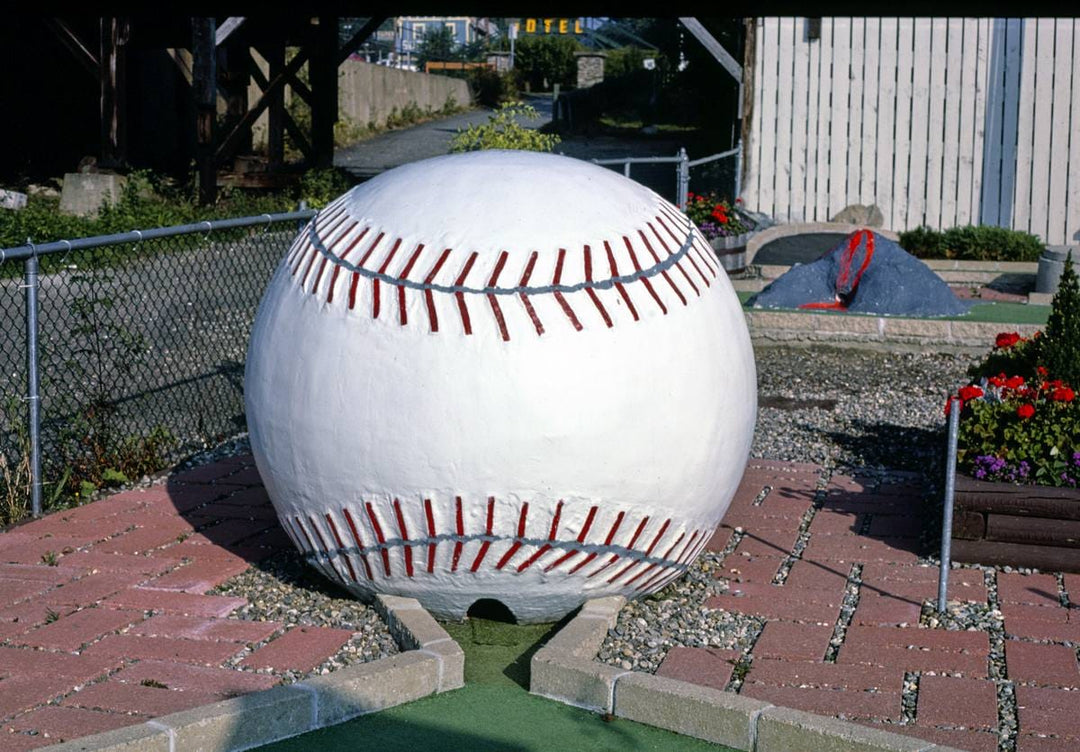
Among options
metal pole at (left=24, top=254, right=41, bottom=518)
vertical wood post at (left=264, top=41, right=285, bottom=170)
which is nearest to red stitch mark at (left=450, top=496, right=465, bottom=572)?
metal pole at (left=24, top=254, right=41, bottom=518)

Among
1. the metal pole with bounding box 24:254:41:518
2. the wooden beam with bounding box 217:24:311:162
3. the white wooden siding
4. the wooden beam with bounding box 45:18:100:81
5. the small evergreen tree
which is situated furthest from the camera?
the wooden beam with bounding box 217:24:311:162

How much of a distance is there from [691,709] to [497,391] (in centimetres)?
121

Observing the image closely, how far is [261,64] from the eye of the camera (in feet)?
96.9

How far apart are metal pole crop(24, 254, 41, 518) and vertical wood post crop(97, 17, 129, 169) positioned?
1255 centimetres

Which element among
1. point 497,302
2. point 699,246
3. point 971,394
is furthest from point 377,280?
point 971,394

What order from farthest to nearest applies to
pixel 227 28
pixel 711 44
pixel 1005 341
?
pixel 711 44, pixel 227 28, pixel 1005 341

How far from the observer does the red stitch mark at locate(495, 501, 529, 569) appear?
462 cm

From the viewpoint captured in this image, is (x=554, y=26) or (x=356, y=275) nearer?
(x=356, y=275)

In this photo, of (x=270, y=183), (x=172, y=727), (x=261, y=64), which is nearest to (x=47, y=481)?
(x=172, y=727)

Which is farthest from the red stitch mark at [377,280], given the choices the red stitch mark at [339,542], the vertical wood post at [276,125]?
the vertical wood post at [276,125]

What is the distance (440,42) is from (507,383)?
58254 mm

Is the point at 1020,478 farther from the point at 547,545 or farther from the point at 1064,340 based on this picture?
the point at 547,545

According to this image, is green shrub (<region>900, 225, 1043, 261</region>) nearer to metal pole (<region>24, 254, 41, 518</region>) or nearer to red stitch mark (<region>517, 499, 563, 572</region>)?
metal pole (<region>24, 254, 41, 518</region>)

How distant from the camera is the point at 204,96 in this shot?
59.3 feet
